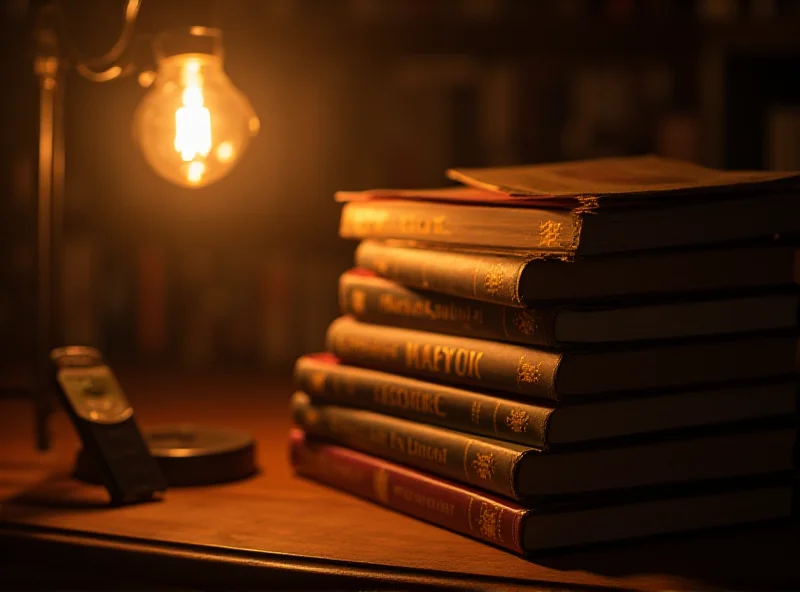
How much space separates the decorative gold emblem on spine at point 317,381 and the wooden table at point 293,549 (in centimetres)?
9

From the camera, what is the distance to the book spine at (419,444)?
880mm

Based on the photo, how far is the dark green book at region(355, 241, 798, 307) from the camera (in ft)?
2.88

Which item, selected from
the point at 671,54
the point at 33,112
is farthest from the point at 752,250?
the point at 671,54

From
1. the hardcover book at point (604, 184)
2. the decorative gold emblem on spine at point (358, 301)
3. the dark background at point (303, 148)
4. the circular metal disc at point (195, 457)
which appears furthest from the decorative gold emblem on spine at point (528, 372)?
the dark background at point (303, 148)

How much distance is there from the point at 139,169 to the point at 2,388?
0.85 meters

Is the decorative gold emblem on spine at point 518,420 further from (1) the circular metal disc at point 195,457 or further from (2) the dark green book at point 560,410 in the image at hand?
(1) the circular metal disc at point 195,457

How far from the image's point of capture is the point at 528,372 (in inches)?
34.6

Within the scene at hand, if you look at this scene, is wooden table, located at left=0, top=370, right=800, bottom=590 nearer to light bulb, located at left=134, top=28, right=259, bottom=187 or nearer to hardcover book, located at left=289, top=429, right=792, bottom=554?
hardcover book, located at left=289, top=429, right=792, bottom=554

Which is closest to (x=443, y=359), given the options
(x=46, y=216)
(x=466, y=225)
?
(x=466, y=225)

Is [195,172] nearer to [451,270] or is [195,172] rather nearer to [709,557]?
[451,270]

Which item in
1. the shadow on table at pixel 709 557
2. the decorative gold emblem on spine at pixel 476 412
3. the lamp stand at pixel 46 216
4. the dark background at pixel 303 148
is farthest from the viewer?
the dark background at pixel 303 148

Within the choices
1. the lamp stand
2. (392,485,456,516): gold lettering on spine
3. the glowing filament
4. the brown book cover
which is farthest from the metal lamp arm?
(392,485,456,516): gold lettering on spine

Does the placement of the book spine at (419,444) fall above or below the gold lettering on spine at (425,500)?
above

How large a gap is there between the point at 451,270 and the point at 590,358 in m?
0.14
